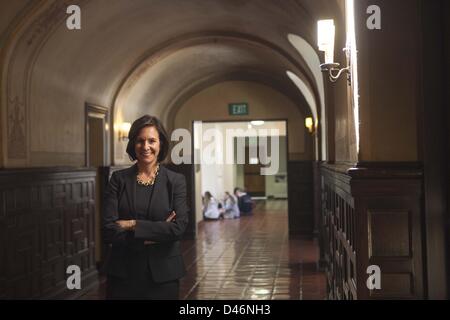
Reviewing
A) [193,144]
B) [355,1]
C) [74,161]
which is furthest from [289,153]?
[355,1]

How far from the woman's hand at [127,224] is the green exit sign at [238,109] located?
39.5 feet

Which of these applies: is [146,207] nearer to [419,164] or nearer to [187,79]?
[419,164]

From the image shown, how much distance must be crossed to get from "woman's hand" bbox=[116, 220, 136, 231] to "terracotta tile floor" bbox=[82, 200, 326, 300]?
5.24 meters

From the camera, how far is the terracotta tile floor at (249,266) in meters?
8.42

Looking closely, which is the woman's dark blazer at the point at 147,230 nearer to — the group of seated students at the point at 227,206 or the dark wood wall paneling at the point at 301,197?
the dark wood wall paneling at the point at 301,197

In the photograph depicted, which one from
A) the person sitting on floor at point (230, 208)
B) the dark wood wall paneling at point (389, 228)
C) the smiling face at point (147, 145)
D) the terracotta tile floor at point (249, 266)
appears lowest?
the terracotta tile floor at point (249, 266)

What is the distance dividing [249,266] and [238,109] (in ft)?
17.8

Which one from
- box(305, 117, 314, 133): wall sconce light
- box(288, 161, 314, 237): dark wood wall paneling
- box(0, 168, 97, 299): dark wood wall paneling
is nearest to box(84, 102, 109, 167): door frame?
box(0, 168, 97, 299): dark wood wall paneling

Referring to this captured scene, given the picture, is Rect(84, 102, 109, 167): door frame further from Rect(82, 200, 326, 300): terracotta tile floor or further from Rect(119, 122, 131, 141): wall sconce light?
Rect(82, 200, 326, 300): terracotta tile floor

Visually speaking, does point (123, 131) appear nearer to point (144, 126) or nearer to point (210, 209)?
point (210, 209)

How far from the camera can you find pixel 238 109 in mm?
14938

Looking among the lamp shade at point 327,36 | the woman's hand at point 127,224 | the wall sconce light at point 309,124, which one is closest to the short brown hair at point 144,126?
the woman's hand at point 127,224

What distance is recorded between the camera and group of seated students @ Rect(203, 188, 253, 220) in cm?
1881

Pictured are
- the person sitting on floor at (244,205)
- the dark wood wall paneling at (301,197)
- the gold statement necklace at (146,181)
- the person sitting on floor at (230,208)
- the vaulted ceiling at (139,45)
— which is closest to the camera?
the gold statement necklace at (146,181)
